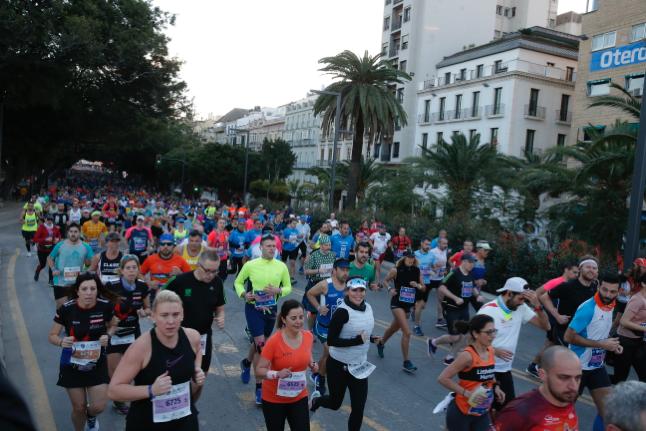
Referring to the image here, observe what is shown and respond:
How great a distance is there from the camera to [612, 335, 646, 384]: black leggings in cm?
632

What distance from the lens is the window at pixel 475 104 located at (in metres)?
43.0

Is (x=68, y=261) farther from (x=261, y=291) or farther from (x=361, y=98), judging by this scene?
(x=361, y=98)

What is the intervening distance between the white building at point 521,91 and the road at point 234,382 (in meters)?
31.3

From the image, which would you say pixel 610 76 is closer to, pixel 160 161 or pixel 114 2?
pixel 114 2

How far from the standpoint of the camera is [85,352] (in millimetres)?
5172

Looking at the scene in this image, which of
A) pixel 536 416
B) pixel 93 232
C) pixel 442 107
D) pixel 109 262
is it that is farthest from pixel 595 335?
pixel 442 107

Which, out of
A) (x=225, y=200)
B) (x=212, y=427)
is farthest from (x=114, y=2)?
(x=225, y=200)

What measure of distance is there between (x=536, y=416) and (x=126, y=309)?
4.59m

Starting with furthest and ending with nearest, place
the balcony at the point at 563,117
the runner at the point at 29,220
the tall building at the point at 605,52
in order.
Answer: the balcony at the point at 563,117, the tall building at the point at 605,52, the runner at the point at 29,220

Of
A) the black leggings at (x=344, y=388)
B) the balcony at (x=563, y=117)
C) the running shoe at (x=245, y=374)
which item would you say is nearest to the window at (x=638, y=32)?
the balcony at (x=563, y=117)

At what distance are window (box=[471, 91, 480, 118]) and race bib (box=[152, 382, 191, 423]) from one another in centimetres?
4217

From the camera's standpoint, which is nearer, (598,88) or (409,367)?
(409,367)

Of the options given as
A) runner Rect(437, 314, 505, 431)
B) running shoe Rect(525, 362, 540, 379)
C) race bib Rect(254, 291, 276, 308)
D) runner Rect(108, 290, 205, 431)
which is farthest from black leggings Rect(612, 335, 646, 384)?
runner Rect(108, 290, 205, 431)

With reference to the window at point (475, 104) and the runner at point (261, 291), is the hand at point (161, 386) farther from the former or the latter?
the window at point (475, 104)
